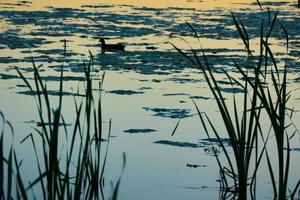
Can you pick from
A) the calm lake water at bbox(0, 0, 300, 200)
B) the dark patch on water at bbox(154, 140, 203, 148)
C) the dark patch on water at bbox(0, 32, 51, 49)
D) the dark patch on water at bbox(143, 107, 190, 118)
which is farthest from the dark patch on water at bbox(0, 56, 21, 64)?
the dark patch on water at bbox(154, 140, 203, 148)

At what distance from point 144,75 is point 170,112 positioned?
6.64 ft

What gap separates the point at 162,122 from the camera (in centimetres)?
557

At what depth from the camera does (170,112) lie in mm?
5930

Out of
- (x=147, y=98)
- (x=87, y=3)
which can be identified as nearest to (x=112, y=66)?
(x=147, y=98)

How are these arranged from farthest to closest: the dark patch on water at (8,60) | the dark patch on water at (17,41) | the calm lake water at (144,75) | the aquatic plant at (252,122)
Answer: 1. the dark patch on water at (17,41)
2. the dark patch on water at (8,60)
3. the calm lake water at (144,75)
4. the aquatic plant at (252,122)

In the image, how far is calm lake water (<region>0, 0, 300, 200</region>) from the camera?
4281mm

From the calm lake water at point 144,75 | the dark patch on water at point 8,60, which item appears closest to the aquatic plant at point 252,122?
the calm lake water at point 144,75

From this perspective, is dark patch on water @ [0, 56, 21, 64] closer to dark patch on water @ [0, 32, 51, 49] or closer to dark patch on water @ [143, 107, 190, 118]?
dark patch on water @ [0, 32, 51, 49]

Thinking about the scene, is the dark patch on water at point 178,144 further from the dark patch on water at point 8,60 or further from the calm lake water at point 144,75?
the dark patch on water at point 8,60

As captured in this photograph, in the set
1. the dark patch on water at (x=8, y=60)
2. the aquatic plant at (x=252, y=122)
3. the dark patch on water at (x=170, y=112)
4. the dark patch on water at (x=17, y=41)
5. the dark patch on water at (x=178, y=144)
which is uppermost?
the aquatic plant at (x=252, y=122)

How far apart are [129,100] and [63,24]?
6.69 m

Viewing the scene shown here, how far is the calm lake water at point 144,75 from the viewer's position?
4281 millimetres

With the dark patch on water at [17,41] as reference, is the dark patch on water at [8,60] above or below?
above

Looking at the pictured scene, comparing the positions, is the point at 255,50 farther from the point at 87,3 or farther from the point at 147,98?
the point at 87,3
